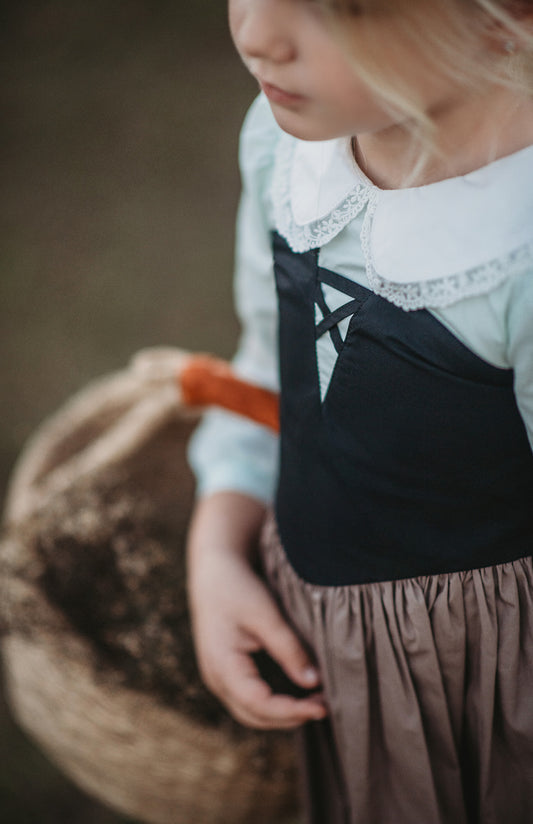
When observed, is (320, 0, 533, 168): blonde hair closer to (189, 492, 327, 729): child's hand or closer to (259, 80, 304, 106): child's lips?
(259, 80, 304, 106): child's lips

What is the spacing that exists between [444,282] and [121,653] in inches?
24.2

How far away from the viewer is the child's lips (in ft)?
1.29

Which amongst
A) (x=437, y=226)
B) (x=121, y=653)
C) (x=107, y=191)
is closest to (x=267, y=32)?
(x=437, y=226)

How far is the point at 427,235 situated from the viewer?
1.43 feet

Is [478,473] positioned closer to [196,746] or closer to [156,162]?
[196,746]

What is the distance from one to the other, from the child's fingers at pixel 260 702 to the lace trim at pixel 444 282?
36cm

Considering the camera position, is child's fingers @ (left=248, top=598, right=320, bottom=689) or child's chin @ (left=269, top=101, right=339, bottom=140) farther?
child's fingers @ (left=248, top=598, right=320, bottom=689)

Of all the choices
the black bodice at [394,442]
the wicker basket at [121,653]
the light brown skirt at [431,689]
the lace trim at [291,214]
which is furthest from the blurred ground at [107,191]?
the lace trim at [291,214]

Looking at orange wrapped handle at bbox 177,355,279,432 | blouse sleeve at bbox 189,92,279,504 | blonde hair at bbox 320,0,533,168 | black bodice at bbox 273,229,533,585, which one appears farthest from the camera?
orange wrapped handle at bbox 177,355,279,432

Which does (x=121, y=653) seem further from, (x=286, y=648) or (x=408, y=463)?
(x=408, y=463)

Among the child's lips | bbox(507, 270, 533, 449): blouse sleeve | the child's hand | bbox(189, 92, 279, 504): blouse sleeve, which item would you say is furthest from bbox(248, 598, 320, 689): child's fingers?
the child's lips

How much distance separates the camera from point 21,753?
1237mm

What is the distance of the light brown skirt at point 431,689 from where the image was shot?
0.53 m

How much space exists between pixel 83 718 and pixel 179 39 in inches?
93.8
